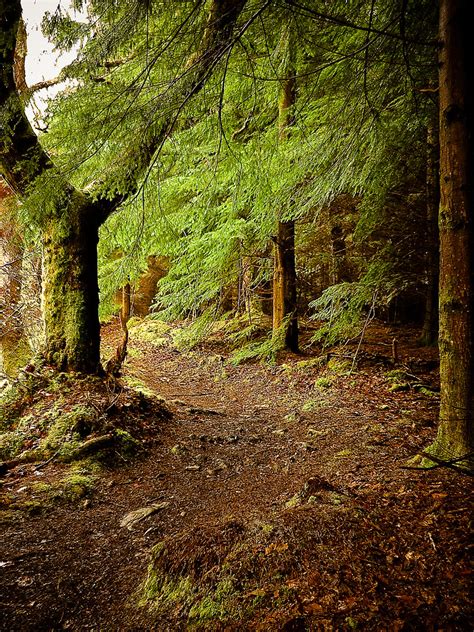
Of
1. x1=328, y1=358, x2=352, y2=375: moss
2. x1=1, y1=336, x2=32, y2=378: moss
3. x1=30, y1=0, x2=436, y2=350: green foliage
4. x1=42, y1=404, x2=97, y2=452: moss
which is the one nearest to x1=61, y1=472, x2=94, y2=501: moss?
x1=42, y1=404, x2=97, y2=452: moss

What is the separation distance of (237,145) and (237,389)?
496cm

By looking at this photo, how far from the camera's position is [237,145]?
5.90 meters

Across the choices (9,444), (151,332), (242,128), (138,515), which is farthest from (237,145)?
(151,332)

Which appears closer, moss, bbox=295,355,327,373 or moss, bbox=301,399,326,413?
moss, bbox=301,399,326,413

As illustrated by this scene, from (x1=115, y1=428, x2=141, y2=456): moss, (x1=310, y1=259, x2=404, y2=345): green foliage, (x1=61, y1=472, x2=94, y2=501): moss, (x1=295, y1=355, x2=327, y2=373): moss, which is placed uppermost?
(x1=310, y1=259, x2=404, y2=345): green foliage

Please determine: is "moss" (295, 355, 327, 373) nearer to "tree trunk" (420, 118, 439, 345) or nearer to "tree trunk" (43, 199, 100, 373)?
"tree trunk" (420, 118, 439, 345)

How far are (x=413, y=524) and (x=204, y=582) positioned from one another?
1.32m

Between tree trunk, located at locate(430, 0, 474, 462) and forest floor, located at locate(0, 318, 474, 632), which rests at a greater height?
tree trunk, located at locate(430, 0, 474, 462)

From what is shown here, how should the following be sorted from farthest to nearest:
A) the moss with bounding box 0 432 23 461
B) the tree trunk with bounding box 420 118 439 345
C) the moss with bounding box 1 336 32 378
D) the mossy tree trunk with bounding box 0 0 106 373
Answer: the moss with bounding box 1 336 32 378 < the tree trunk with bounding box 420 118 439 345 < the mossy tree trunk with bounding box 0 0 106 373 < the moss with bounding box 0 432 23 461

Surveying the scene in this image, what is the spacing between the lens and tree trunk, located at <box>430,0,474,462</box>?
2.83 m

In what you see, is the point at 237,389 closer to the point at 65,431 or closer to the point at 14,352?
the point at 65,431

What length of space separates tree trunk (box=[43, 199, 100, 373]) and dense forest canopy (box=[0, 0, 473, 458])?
0.06ft

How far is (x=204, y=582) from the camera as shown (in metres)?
1.90

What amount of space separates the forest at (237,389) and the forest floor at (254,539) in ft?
0.05
